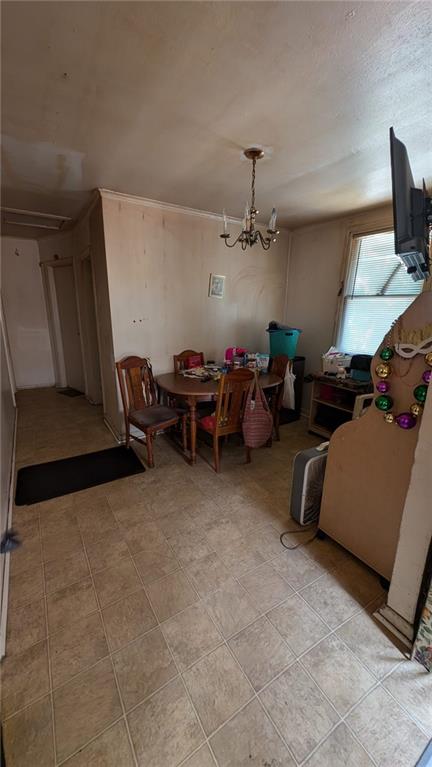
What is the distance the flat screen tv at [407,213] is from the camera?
117 centimetres

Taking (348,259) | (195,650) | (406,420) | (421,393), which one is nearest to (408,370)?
(421,393)

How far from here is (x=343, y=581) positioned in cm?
159

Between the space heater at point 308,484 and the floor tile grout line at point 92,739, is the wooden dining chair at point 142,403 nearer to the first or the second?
the space heater at point 308,484

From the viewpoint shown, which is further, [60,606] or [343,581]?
[343,581]

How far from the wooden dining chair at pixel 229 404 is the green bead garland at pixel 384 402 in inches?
42.9

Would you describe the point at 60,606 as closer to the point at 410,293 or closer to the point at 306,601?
the point at 306,601

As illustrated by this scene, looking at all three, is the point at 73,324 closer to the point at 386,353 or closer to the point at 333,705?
the point at 386,353

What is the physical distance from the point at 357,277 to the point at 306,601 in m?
3.14

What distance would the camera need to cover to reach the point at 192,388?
2.63 meters

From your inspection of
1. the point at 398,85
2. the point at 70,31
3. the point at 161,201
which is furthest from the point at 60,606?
the point at 161,201

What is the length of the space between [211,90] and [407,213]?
1073 mm

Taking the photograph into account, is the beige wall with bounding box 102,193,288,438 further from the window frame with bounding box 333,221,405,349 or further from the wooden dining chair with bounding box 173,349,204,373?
the window frame with bounding box 333,221,405,349

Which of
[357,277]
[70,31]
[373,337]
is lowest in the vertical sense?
[373,337]

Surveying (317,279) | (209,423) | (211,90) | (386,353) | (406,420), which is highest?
(211,90)
